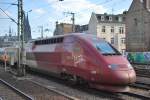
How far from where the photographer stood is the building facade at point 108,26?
92188 mm

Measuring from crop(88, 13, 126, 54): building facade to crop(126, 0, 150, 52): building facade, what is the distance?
18.6 m

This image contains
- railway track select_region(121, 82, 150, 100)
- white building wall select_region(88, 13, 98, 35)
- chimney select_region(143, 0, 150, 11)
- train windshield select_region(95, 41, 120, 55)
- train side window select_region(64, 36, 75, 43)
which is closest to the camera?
railway track select_region(121, 82, 150, 100)

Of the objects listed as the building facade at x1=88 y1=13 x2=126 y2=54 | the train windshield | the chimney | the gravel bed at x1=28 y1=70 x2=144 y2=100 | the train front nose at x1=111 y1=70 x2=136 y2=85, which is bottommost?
the gravel bed at x1=28 y1=70 x2=144 y2=100

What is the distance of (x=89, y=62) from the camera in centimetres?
1784

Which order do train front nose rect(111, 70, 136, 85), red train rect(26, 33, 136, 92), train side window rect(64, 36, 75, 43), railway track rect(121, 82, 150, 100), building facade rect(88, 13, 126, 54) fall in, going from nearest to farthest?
railway track rect(121, 82, 150, 100), train front nose rect(111, 70, 136, 85), red train rect(26, 33, 136, 92), train side window rect(64, 36, 75, 43), building facade rect(88, 13, 126, 54)

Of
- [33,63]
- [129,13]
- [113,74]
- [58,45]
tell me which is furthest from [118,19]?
[113,74]

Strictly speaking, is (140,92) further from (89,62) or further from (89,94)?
(89,62)

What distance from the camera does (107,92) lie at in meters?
17.8

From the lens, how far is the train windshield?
17.8 metres

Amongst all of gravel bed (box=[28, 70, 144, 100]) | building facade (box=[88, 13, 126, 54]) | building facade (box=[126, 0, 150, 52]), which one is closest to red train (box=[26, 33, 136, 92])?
gravel bed (box=[28, 70, 144, 100])

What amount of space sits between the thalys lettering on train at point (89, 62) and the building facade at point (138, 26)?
143ft

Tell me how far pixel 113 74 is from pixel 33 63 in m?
14.0

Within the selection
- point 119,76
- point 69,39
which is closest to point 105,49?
point 119,76

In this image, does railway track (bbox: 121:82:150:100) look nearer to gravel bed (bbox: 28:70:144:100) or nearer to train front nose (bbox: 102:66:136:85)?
gravel bed (bbox: 28:70:144:100)
